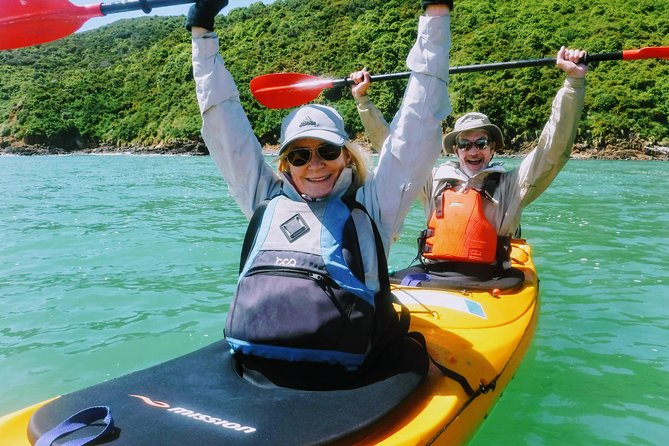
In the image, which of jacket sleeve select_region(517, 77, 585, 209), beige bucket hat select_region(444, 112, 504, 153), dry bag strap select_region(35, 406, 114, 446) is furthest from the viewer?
beige bucket hat select_region(444, 112, 504, 153)

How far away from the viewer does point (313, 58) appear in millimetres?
42500

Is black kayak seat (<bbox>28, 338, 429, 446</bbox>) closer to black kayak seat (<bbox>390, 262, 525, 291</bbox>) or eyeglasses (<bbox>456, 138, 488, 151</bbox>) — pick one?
black kayak seat (<bbox>390, 262, 525, 291</bbox>)

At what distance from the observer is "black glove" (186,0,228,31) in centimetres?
183

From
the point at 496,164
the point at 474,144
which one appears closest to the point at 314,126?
the point at 474,144

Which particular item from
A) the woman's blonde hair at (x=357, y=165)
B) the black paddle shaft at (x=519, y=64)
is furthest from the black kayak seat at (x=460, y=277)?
the woman's blonde hair at (x=357, y=165)

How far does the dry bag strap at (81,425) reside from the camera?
4.32 ft

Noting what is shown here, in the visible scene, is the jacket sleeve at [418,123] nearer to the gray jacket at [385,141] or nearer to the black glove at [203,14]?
the gray jacket at [385,141]

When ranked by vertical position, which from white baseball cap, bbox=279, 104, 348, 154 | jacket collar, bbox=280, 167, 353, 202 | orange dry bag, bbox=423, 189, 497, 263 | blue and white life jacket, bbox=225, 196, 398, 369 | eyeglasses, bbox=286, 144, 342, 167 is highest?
white baseball cap, bbox=279, 104, 348, 154

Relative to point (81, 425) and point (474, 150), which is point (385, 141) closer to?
point (81, 425)

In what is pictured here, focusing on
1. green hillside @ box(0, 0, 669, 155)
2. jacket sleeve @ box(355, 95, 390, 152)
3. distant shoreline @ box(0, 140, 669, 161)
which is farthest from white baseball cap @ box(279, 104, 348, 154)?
green hillside @ box(0, 0, 669, 155)

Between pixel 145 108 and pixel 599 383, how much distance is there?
46154 mm

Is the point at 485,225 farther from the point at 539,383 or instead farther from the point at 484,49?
the point at 484,49

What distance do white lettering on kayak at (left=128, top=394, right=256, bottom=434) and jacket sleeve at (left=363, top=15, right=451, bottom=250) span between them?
823 millimetres

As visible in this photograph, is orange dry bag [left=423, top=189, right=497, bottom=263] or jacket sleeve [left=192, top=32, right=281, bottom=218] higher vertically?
jacket sleeve [left=192, top=32, right=281, bottom=218]
